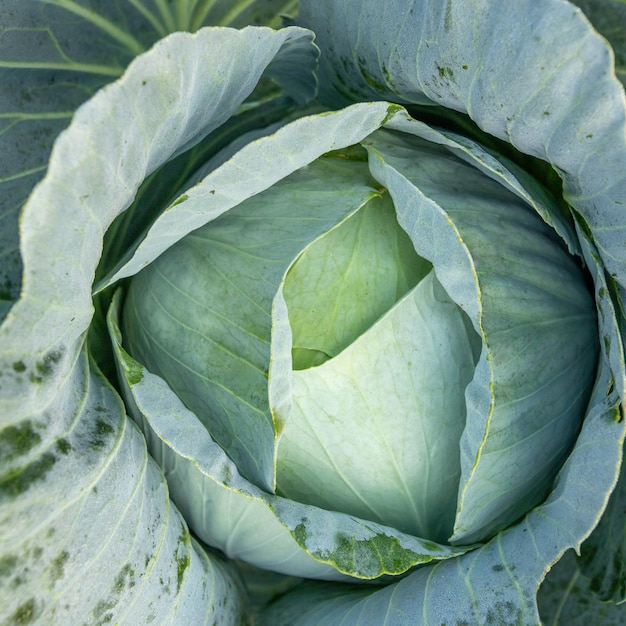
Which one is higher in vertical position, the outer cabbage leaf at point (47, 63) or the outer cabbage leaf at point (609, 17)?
the outer cabbage leaf at point (609, 17)

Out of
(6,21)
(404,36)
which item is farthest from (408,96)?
(6,21)

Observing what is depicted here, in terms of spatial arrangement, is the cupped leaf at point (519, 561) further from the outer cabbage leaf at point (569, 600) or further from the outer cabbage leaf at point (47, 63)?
the outer cabbage leaf at point (47, 63)

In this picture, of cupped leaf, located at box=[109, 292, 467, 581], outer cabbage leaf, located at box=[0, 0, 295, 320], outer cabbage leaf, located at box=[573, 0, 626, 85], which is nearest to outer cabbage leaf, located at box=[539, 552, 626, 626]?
cupped leaf, located at box=[109, 292, 467, 581]

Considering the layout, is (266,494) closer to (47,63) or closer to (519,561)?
(519,561)

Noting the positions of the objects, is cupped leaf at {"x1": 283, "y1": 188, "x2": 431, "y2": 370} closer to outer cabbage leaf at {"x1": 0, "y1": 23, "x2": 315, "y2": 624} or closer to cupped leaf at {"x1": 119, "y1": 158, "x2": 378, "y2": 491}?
cupped leaf at {"x1": 119, "y1": 158, "x2": 378, "y2": 491}

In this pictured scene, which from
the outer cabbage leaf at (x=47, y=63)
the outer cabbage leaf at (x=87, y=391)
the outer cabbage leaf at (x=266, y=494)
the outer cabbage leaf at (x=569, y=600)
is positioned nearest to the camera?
the outer cabbage leaf at (x=87, y=391)

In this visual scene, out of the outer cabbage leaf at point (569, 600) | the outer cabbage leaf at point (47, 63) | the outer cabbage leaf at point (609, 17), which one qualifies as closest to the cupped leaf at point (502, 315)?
the outer cabbage leaf at point (609, 17)

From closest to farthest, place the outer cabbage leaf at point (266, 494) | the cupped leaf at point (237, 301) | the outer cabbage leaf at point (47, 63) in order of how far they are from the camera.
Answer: the outer cabbage leaf at point (266, 494), the cupped leaf at point (237, 301), the outer cabbage leaf at point (47, 63)
